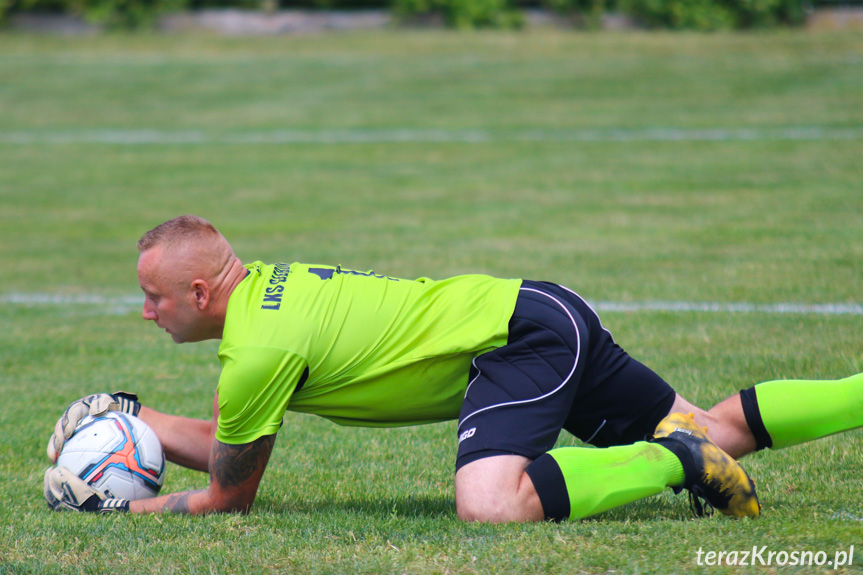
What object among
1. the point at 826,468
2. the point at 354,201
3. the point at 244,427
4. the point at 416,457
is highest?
the point at 244,427

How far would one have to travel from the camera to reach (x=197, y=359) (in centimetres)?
680

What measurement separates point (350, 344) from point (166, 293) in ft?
2.44

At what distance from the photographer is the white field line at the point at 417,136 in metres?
15.1

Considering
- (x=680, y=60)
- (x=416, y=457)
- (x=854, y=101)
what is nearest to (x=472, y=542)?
(x=416, y=457)

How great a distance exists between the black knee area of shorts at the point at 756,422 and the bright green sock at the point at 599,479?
0.61 m

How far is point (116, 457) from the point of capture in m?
4.16

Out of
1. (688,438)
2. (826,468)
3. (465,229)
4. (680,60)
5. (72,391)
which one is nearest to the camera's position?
(688,438)

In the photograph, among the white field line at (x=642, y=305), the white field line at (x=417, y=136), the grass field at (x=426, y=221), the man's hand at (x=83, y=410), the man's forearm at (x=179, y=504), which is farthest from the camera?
the white field line at (x=417, y=136)

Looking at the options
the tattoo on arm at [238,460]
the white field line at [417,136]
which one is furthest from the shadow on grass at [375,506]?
the white field line at [417,136]

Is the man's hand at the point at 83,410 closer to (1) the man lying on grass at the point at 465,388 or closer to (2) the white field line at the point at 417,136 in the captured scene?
(1) the man lying on grass at the point at 465,388

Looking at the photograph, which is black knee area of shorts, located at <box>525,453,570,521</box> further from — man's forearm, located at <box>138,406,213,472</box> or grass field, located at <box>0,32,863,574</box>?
man's forearm, located at <box>138,406,213,472</box>

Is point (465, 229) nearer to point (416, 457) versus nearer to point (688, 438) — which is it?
point (416, 457)

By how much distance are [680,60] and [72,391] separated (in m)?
17.5

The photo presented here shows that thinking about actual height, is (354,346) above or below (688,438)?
above
